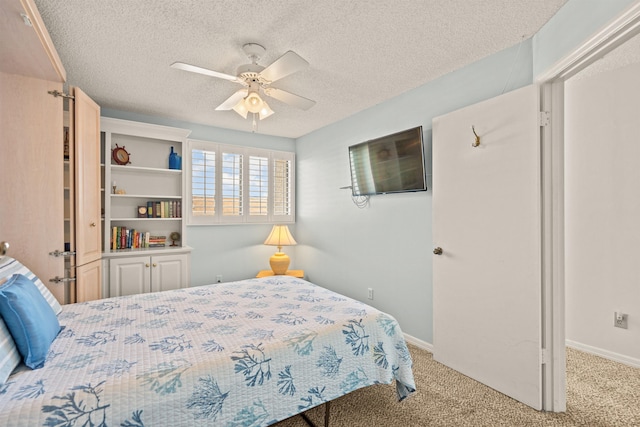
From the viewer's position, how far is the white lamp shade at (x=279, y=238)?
14.4ft

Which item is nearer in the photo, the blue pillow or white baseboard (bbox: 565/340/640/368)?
the blue pillow

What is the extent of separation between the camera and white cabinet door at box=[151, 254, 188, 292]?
354cm

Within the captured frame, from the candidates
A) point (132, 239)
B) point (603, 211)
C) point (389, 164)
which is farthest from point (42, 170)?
point (603, 211)

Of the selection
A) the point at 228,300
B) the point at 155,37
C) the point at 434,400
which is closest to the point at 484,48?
the point at 155,37

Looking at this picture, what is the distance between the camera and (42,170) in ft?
7.57

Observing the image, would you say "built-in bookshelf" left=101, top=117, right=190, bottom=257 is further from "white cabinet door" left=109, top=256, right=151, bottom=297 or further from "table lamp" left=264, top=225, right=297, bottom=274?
"table lamp" left=264, top=225, right=297, bottom=274

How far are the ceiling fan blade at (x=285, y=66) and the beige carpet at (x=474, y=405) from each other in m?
2.23

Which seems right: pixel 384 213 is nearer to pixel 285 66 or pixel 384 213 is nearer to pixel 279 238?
pixel 279 238

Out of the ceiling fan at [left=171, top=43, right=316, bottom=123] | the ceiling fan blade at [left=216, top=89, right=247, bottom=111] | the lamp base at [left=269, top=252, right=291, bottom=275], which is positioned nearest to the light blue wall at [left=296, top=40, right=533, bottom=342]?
the lamp base at [left=269, top=252, right=291, bottom=275]

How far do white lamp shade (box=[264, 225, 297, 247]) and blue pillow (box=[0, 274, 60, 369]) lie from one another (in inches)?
115

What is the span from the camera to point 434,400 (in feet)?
7.00

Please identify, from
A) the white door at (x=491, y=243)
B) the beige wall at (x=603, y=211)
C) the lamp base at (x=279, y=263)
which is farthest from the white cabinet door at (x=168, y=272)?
the beige wall at (x=603, y=211)

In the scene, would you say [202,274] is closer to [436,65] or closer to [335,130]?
[335,130]

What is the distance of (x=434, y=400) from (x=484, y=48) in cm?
255
